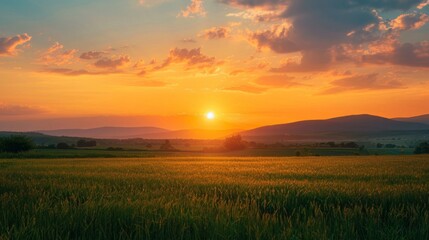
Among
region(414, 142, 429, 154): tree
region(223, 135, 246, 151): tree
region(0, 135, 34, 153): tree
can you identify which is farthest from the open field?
region(223, 135, 246, 151): tree

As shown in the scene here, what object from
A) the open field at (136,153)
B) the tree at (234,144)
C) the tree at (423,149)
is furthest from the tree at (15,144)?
the tree at (423,149)

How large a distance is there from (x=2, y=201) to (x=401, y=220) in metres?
5.72

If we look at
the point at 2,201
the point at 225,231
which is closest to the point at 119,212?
the point at 225,231

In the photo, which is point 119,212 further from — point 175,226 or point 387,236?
point 387,236

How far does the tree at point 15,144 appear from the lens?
252 ft

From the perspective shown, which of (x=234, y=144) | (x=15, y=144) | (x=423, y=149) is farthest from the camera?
(x=234, y=144)

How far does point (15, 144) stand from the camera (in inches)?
3034

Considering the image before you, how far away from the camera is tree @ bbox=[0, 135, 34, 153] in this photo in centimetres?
7681

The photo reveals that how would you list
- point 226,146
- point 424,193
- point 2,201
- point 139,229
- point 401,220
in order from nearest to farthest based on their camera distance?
1. point 139,229
2. point 401,220
3. point 2,201
4. point 424,193
5. point 226,146

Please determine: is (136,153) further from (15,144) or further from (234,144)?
(234,144)

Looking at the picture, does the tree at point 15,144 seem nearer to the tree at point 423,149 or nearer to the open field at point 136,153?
the open field at point 136,153

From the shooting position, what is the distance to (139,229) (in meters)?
3.64

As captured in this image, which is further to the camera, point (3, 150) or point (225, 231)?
point (3, 150)

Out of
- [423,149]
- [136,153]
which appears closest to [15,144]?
[136,153]
